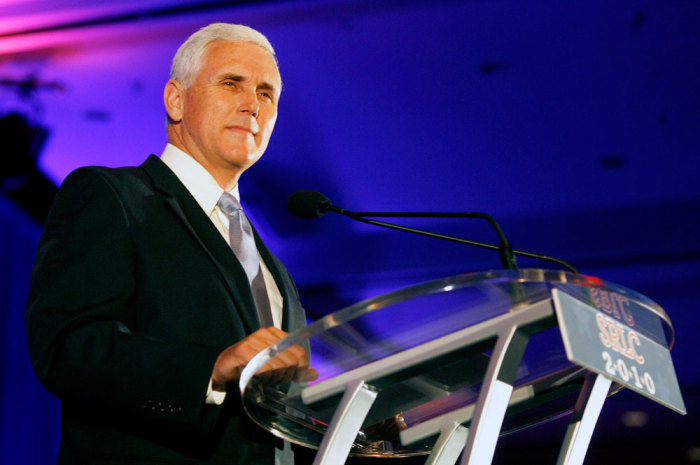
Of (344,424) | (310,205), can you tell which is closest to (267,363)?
(344,424)

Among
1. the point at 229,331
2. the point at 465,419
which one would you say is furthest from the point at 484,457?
the point at 229,331

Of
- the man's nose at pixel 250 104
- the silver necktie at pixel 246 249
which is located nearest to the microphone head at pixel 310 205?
the silver necktie at pixel 246 249

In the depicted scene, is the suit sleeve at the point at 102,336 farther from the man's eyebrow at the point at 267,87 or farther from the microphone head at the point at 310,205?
the man's eyebrow at the point at 267,87

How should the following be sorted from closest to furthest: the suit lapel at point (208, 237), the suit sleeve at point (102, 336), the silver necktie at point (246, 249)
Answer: the suit sleeve at point (102, 336), the suit lapel at point (208, 237), the silver necktie at point (246, 249)

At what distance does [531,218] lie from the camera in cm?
453

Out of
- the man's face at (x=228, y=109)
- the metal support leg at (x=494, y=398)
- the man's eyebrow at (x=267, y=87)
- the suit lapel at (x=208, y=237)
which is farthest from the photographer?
the man's eyebrow at (x=267, y=87)

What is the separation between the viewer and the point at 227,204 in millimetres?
1561

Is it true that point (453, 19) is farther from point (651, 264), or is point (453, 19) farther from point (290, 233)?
point (651, 264)

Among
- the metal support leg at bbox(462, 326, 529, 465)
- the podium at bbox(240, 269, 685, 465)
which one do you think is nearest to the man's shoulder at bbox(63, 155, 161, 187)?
the podium at bbox(240, 269, 685, 465)

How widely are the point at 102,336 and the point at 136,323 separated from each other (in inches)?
5.3

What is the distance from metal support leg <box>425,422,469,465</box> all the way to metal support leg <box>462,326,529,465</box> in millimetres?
262

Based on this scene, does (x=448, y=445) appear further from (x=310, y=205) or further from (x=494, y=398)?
(x=310, y=205)

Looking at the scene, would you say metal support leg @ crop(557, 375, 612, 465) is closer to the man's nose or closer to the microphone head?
the microphone head

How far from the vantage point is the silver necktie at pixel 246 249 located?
1467mm
